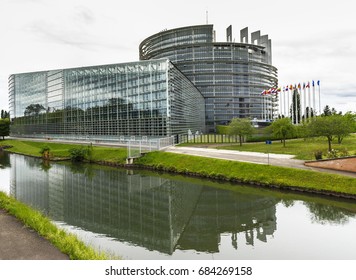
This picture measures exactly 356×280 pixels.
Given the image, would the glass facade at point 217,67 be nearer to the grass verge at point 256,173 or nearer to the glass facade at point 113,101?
the glass facade at point 113,101

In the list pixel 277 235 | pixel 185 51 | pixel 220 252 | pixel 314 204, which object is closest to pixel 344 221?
pixel 314 204

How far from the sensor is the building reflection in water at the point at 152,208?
16.2 m

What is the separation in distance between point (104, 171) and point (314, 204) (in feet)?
85.3

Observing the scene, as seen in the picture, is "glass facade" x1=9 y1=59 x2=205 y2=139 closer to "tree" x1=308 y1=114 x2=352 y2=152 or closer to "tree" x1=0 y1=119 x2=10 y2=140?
"tree" x1=0 y1=119 x2=10 y2=140

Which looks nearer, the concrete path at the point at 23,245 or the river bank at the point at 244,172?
the concrete path at the point at 23,245

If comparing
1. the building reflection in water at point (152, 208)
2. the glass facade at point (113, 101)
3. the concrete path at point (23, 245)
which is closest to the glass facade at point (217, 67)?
the glass facade at point (113, 101)

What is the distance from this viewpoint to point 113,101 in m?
58.4

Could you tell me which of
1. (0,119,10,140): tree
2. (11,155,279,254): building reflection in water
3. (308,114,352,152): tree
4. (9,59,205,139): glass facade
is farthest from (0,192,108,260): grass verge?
(0,119,10,140): tree

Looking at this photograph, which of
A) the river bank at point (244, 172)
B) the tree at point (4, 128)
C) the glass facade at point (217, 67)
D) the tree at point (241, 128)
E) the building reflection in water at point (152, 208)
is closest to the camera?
the building reflection in water at point (152, 208)

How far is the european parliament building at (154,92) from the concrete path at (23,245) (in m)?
38.2

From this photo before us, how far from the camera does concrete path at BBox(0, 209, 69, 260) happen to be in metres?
9.87

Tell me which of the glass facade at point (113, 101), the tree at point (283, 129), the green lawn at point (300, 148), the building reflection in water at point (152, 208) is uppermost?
the glass facade at point (113, 101)

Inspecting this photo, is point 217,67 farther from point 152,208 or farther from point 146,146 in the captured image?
point 152,208

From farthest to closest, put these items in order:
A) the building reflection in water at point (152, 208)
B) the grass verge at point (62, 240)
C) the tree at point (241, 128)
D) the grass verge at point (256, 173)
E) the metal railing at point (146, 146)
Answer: the tree at point (241, 128)
the metal railing at point (146, 146)
the grass verge at point (256, 173)
the building reflection in water at point (152, 208)
the grass verge at point (62, 240)
